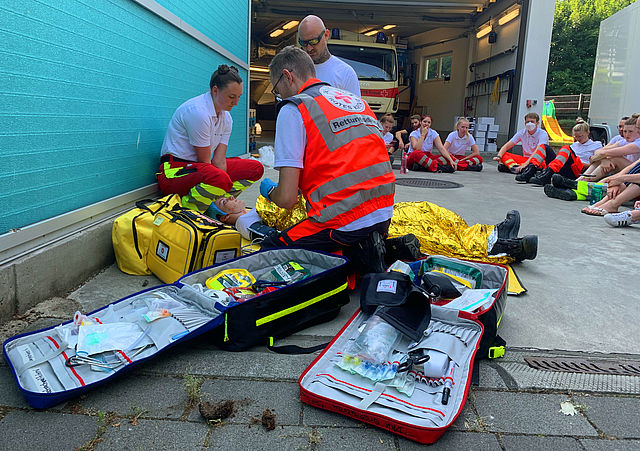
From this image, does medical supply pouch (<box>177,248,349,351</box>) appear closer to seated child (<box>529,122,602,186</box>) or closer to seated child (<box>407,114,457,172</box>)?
seated child (<box>529,122,602,186</box>)

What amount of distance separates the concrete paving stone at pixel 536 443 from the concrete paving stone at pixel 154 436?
106 cm

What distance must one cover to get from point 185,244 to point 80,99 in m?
1.20

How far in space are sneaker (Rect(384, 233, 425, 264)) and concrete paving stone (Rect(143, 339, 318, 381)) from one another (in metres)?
1.25

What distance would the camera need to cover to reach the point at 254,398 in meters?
1.90

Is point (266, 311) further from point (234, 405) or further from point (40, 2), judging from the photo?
point (40, 2)

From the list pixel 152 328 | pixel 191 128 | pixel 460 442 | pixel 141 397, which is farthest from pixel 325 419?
pixel 191 128

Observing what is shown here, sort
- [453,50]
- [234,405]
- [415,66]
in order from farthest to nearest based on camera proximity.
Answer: [415,66] → [453,50] → [234,405]

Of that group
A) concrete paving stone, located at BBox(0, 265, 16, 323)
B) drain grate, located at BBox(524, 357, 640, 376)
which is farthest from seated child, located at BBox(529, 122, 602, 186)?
concrete paving stone, located at BBox(0, 265, 16, 323)

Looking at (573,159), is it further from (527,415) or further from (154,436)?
(154,436)

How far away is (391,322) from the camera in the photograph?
2.19m

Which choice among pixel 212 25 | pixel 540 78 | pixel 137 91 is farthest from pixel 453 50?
pixel 137 91

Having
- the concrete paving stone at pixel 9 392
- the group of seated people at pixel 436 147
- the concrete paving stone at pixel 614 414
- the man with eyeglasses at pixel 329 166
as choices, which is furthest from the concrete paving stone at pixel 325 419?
the group of seated people at pixel 436 147

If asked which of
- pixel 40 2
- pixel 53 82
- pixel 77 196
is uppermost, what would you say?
pixel 40 2

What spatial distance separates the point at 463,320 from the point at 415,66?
18.7 meters
